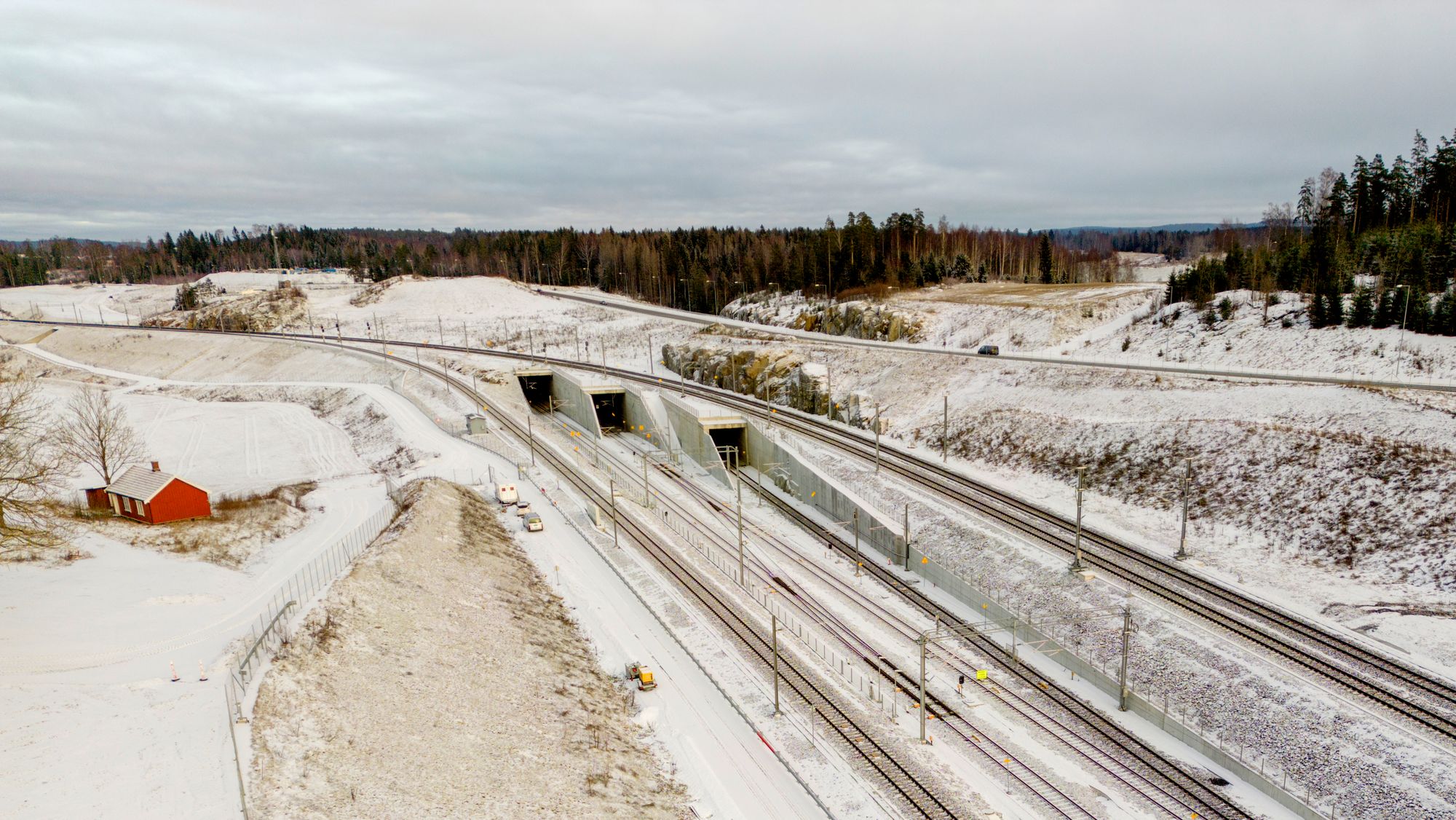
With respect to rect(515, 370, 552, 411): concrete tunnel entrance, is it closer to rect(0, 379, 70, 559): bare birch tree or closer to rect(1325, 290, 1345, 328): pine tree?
rect(0, 379, 70, 559): bare birch tree

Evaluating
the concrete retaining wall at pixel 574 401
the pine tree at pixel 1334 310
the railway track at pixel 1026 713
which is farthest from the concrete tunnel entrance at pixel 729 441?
the pine tree at pixel 1334 310

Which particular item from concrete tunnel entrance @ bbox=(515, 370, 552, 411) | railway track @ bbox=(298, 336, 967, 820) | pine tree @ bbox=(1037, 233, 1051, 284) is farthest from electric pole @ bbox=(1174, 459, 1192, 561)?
pine tree @ bbox=(1037, 233, 1051, 284)

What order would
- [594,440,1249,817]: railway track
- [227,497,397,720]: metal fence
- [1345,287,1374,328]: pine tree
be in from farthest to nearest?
[1345,287,1374,328]: pine tree → [594,440,1249,817]: railway track → [227,497,397,720]: metal fence

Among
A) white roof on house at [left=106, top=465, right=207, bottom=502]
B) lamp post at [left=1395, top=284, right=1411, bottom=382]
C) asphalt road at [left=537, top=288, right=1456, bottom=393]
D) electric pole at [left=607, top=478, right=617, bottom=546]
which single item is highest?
lamp post at [left=1395, top=284, right=1411, bottom=382]

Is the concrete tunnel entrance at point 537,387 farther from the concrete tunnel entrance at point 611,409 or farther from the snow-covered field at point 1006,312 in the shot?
the snow-covered field at point 1006,312

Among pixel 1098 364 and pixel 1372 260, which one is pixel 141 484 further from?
pixel 1372 260

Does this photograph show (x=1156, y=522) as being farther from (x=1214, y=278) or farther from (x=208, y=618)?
(x=208, y=618)

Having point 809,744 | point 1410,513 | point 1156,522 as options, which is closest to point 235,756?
point 809,744
